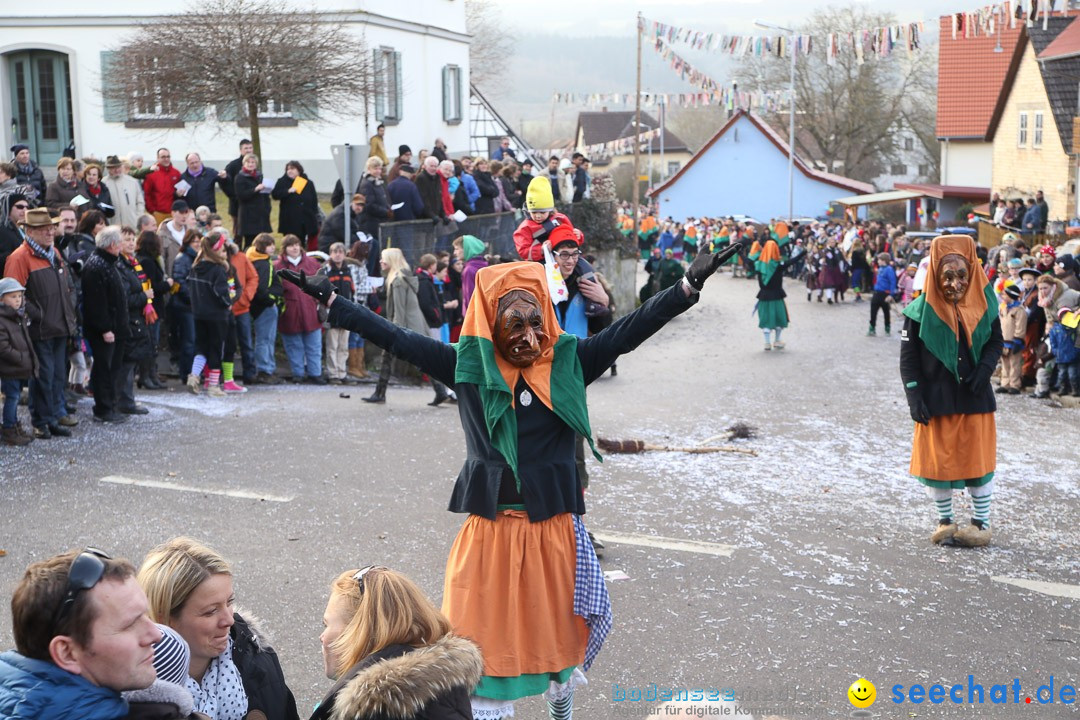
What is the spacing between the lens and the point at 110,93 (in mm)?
22797

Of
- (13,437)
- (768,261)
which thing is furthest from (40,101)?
(13,437)

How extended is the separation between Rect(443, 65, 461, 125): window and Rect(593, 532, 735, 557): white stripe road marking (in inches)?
1017

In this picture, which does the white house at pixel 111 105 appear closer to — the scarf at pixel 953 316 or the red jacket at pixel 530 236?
the red jacket at pixel 530 236

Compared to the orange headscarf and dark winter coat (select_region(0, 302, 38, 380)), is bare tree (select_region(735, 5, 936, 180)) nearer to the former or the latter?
the orange headscarf

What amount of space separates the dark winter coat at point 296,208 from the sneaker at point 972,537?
11.8 metres

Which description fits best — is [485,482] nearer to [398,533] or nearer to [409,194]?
[398,533]

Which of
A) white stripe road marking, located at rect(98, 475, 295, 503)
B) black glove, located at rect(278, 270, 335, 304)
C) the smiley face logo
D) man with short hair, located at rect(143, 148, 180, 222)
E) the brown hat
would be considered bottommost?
the smiley face logo

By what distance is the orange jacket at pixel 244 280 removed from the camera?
1395 cm

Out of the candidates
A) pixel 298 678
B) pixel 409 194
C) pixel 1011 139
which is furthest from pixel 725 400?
pixel 1011 139

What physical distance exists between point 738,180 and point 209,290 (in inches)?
2332

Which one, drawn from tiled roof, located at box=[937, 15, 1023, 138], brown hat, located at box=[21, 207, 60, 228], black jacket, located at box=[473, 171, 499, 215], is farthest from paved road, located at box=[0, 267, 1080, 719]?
tiled roof, located at box=[937, 15, 1023, 138]

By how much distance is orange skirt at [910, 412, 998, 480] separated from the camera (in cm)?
824

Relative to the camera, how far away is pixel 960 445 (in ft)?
27.2

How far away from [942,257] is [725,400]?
298 inches
